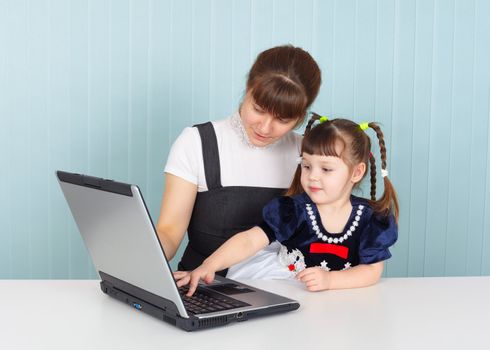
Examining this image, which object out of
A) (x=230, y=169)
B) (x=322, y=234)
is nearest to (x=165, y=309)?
(x=322, y=234)

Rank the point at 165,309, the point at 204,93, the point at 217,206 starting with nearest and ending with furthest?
the point at 165,309 → the point at 217,206 → the point at 204,93

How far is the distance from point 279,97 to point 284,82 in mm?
51

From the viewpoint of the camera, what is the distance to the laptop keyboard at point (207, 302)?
1.31 meters

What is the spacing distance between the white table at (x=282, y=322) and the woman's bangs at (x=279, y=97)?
0.50 meters

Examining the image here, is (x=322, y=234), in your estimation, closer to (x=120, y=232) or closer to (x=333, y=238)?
(x=333, y=238)

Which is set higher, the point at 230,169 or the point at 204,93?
the point at 204,93

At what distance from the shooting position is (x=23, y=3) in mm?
2900

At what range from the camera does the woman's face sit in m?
1.89

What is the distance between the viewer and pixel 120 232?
51.4 inches

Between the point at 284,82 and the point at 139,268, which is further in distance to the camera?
the point at 284,82

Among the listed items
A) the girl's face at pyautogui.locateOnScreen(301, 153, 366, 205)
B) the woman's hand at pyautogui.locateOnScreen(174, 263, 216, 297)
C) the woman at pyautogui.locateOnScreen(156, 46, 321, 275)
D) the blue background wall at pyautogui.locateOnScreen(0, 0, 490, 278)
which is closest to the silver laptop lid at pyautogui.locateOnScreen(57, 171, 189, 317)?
the woman's hand at pyautogui.locateOnScreen(174, 263, 216, 297)

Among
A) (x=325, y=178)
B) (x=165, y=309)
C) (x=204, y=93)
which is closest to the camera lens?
(x=165, y=309)

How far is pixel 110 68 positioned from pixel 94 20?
216 millimetres

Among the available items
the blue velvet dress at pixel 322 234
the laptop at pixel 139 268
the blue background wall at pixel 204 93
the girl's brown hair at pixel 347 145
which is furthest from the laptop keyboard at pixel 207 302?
the blue background wall at pixel 204 93
